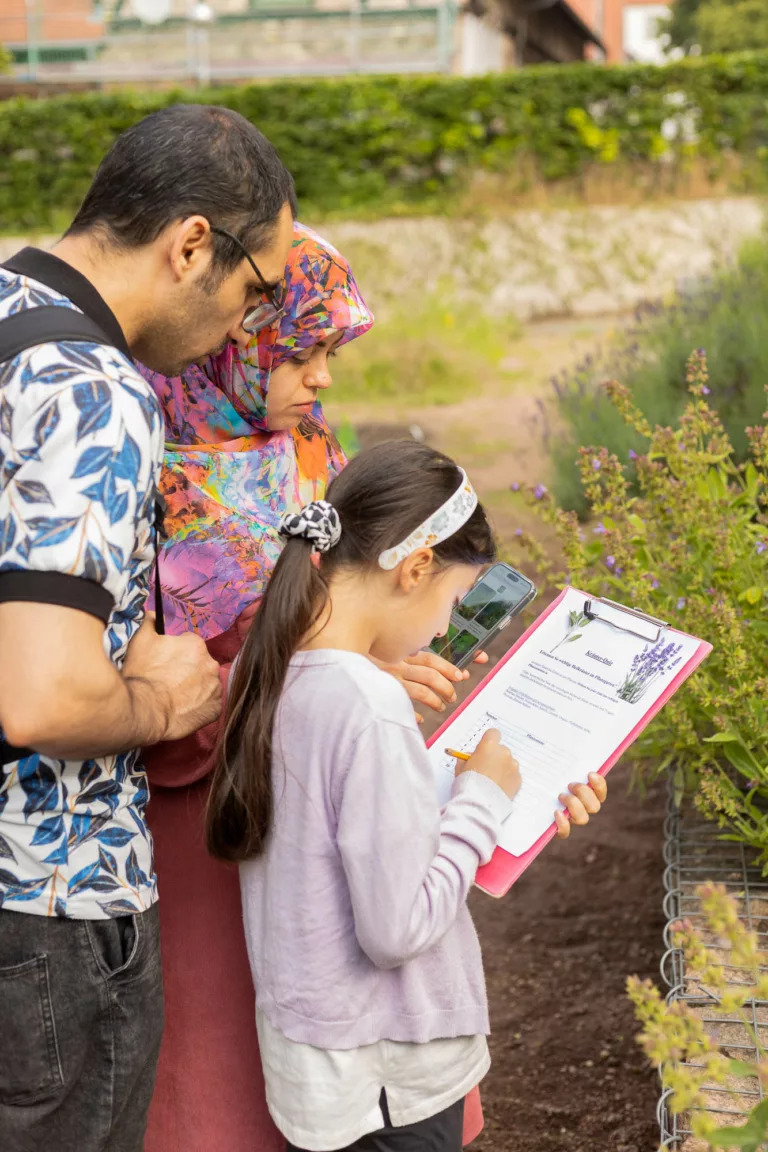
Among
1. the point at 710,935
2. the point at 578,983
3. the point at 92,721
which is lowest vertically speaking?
the point at 578,983

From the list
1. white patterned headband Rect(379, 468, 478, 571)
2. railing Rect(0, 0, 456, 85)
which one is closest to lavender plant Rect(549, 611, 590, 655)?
white patterned headband Rect(379, 468, 478, 571)

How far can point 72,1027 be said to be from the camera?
1.55 metres

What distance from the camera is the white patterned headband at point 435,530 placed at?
170 centimetres

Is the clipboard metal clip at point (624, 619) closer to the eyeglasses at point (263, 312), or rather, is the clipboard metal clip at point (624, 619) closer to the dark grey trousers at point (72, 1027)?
the eyeglasses at point (263, 312)

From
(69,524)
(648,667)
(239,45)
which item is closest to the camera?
(69,524)

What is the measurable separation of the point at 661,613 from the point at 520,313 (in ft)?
37.9

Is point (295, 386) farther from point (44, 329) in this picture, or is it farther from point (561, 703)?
point (44, 329)

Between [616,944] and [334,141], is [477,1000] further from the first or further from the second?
[334,141]

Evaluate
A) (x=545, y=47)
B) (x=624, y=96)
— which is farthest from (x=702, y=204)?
(x=545, y=47)

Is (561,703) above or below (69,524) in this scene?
below

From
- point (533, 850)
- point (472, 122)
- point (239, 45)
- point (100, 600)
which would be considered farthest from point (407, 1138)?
point (239, 45)

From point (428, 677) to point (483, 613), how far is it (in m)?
0.14

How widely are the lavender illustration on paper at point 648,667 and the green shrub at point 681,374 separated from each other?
2.84m

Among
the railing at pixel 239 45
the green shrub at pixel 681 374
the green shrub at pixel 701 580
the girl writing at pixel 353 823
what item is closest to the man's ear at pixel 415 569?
the girl writing at pixel 353 823
